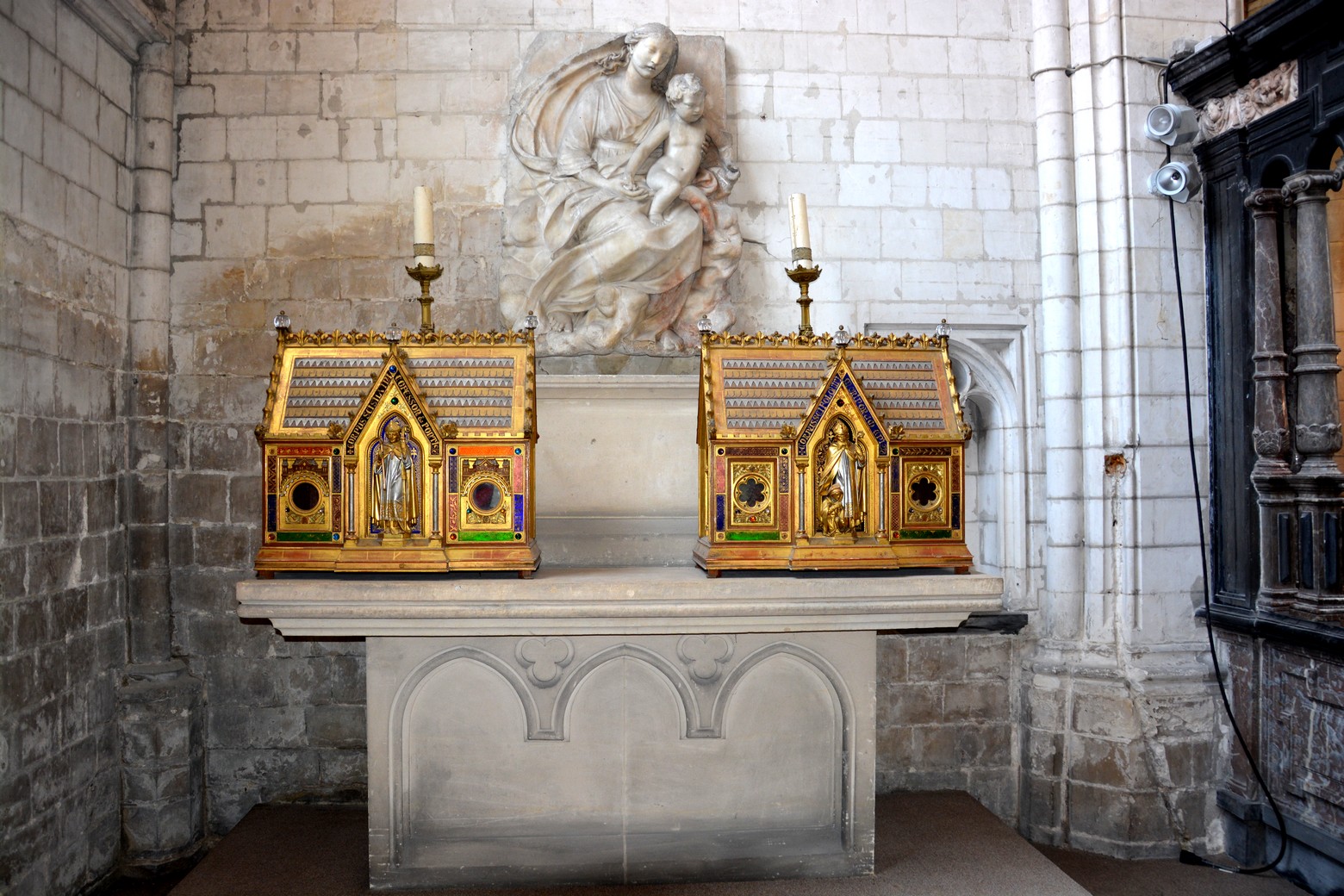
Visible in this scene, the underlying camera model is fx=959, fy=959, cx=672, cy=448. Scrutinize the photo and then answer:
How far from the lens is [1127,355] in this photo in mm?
4781

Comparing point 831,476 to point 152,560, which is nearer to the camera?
point 831,476

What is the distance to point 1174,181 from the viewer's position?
468cm

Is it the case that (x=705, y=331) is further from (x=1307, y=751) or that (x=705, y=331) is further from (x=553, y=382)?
(x=1307, y=751)

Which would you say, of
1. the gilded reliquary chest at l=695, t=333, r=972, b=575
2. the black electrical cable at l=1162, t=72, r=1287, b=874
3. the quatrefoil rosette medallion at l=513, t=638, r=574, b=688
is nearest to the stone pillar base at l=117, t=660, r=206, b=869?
the quatrefoil rosette medallion at l=513, t=638, r=574, b=688

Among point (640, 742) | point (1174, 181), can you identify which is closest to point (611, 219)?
point (640, 742)

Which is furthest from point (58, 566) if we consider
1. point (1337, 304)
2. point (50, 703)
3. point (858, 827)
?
point (1337, 304)

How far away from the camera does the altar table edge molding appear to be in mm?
3088

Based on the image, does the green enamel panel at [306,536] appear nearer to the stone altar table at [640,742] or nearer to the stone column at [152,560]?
the stone altar table at [640,742]

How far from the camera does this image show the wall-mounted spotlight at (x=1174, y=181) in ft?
15.3

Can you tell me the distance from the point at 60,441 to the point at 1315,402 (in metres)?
5.48

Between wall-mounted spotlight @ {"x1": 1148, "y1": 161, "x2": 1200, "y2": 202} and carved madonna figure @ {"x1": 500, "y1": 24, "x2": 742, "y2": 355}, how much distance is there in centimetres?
208

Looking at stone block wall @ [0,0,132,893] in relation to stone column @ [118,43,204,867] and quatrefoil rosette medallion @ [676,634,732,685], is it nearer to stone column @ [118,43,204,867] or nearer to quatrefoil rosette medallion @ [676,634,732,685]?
stone column @ [118,43,204,867]

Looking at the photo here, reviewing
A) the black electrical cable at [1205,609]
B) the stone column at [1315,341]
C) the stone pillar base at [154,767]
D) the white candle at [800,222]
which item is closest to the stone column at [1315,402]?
the stone column at [1315,341]

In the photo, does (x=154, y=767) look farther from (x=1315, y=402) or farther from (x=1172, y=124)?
(x=1172, y=124)
